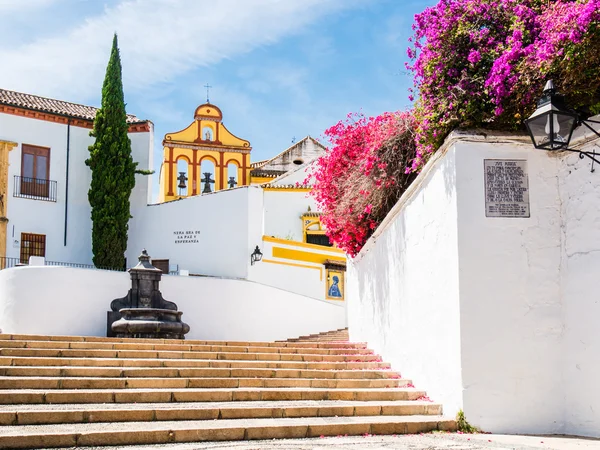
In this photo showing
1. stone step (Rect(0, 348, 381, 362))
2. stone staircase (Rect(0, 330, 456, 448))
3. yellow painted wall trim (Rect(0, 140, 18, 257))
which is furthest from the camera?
yellow painted wall trim (Rect(0, 140, 18, 257))

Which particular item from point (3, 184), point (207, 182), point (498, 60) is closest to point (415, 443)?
point (498, 60)

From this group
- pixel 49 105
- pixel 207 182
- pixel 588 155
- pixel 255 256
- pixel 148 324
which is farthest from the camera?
pixel 207 182

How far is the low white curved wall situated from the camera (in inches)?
568

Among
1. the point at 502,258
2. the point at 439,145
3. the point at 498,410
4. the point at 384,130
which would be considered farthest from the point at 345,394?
the point at 384,130

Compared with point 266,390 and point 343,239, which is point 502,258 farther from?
point 343,239

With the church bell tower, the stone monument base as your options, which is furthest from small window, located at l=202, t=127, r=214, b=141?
the stone monument base

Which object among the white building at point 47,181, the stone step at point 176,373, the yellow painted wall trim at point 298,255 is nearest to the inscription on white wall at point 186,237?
the white building at point 47,181

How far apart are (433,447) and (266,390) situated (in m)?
2.21

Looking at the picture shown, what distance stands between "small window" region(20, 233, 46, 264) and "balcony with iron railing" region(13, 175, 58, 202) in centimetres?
117

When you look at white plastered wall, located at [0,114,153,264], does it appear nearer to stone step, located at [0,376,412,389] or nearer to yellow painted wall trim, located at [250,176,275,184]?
yellow painted wall trim, located at [250,176,275,184]

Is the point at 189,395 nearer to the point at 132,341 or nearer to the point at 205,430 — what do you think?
the point at 205,430

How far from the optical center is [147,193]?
76.9 ft

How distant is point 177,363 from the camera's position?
848cm

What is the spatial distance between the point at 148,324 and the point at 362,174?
223 inches
